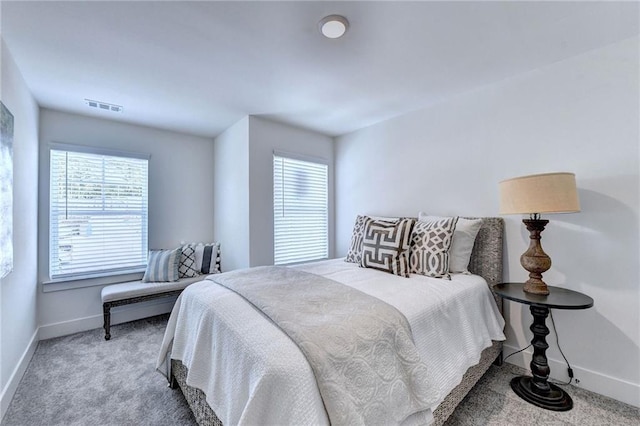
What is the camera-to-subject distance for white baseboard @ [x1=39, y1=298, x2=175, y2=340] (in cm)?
281

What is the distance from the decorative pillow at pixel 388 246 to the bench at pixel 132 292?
222cm

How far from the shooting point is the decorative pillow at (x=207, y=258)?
137 inches

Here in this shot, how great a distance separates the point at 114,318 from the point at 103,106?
2.35 m

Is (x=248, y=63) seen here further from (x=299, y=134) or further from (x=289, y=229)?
(x=289, y=229)

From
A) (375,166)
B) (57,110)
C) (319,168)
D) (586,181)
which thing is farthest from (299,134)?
(586,181)

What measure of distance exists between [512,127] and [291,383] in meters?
2.57

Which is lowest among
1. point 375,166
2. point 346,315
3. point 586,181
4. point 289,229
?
point 346,315

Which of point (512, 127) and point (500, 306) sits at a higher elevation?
point (512, 127)

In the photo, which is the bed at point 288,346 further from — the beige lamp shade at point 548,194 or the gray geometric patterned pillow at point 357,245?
the beige lamp shade at point 548,194

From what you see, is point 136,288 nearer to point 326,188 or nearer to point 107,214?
point 107,214

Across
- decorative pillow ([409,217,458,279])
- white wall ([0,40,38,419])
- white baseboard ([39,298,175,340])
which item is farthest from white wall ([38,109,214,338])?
decorative pillow ([409,217,458,279])

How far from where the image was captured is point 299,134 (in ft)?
11.8

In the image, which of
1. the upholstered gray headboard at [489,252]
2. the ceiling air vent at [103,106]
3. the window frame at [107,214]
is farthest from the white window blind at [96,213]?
the upholstered gray headboard at [489,252]

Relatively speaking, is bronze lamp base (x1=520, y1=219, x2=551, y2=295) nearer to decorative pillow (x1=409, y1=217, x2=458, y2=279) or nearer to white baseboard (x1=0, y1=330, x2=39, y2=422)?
decorative pillow (x1=409, y1=217, x2=458, y2=279)
